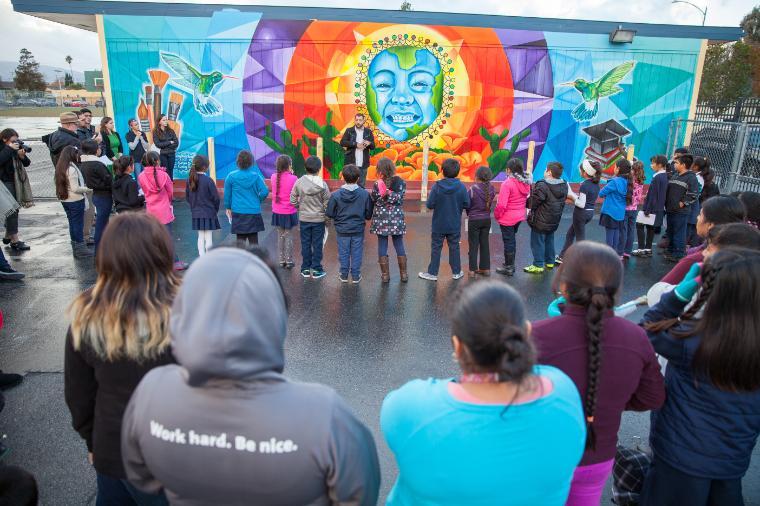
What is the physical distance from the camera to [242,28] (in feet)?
37.9

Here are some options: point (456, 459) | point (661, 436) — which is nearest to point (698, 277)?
point (661, 436)

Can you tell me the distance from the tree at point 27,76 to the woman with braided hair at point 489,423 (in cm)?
8780

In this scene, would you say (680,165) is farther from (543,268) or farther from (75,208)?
(75,208)

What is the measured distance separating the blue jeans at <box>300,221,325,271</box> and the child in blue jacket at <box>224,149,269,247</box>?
2.32 feet

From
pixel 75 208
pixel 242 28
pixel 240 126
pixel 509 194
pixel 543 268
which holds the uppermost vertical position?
pixel 242 28

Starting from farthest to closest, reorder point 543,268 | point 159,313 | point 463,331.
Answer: point 543,268 → point 159,313 → point 463,331

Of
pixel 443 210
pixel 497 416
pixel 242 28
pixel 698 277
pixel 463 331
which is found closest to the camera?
pixel 497 416

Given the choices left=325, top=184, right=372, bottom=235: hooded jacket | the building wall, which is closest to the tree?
the building wall

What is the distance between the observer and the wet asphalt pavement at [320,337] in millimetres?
3520

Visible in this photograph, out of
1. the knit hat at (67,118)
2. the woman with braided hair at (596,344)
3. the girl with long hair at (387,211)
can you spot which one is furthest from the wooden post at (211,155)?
the woman with braided hair at (596,344)

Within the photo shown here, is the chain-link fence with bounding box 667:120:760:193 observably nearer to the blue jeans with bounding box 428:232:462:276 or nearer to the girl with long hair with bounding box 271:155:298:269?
the blue jeans with bounding box 428:232:462:276

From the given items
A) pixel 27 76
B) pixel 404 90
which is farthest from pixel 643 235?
pixel 27 76

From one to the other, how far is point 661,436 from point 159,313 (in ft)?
7.47

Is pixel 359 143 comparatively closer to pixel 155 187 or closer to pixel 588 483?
pixel 155 187
